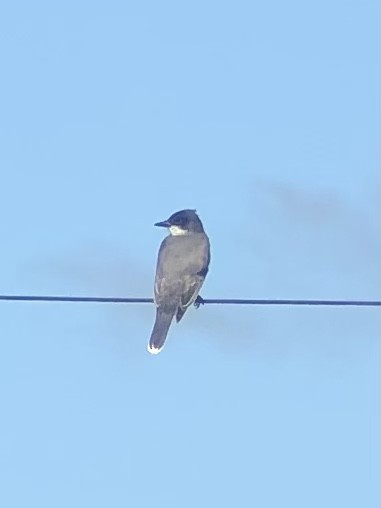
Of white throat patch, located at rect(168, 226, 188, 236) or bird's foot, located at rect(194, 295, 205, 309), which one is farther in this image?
white throat patch, located at rect(168, 226, 188, 236)

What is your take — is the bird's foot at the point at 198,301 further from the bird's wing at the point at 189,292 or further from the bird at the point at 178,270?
the bird's wing at the point at 189,292

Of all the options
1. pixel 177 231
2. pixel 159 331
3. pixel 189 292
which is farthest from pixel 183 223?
pixel 159 331

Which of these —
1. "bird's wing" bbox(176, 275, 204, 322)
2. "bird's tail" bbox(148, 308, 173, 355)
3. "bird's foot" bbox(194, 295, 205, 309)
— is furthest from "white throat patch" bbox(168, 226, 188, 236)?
"bird's tail" bbox(148, 308, 173, 355)

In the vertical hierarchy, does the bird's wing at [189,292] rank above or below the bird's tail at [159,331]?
above

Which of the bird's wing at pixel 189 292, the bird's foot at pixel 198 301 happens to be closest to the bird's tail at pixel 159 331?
the bird's wing at pixel 189 292

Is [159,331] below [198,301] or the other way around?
below

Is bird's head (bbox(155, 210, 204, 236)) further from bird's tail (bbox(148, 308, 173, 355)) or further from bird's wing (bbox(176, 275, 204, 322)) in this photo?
bird's tail (bbox(148, 308, 173, 355))

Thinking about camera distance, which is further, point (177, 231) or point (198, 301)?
Answer: point (177, 231)

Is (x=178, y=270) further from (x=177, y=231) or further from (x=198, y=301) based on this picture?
(x=177, y=231)
